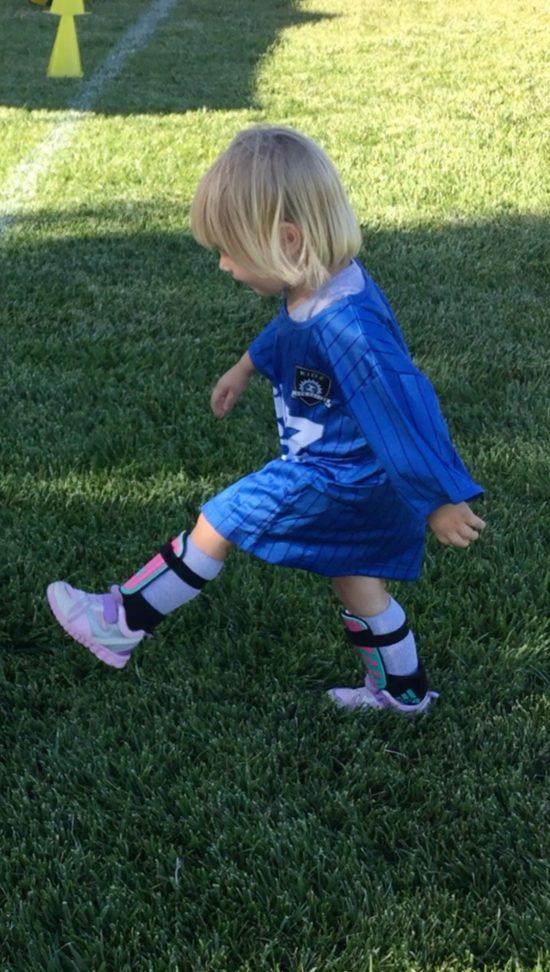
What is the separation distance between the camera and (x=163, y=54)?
11.6 m

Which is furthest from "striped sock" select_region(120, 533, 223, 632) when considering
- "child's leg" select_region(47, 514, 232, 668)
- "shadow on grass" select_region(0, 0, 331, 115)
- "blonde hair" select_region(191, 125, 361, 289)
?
"shadow on grass" select_region(0, 0, 331, 115)

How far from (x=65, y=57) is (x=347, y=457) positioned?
9149 mm

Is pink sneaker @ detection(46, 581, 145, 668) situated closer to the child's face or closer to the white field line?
the child's face

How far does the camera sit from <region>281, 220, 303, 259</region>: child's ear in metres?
2.14

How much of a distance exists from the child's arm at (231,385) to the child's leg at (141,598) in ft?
1.25

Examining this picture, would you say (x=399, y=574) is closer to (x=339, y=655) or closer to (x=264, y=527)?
(x=264, y=527)

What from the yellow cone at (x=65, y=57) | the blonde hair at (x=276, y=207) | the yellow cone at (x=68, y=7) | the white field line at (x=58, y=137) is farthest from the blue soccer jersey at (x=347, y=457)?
the yellow cone at (x=68, y=7)

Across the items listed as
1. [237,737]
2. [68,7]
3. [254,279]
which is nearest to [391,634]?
[237,737]

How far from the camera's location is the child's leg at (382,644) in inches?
98.4

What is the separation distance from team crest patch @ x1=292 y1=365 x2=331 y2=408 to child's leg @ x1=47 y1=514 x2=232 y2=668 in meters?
0.36

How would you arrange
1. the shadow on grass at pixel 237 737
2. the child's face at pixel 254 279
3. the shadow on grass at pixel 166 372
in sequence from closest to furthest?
the shadow on grass at pixel 237 737, the child's face at pixel 254 279, the shadow on grass at pixel 166 372

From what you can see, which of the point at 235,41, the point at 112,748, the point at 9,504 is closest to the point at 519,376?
the point at 9,504

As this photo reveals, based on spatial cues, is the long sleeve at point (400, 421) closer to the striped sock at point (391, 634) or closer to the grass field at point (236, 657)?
the striped sock at point (391, 634)

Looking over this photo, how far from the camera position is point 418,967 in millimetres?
1963
